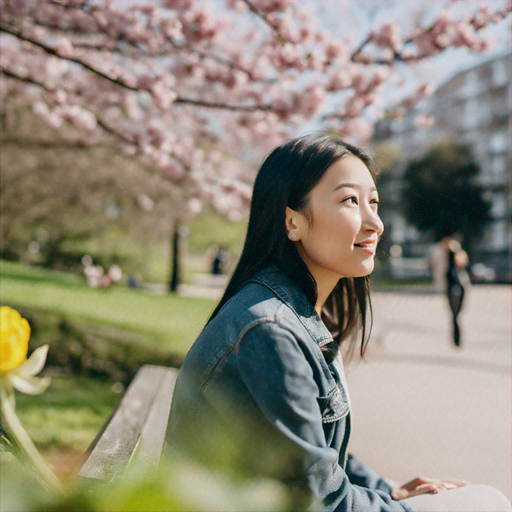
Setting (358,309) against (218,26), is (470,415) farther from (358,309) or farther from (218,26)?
(218,26)

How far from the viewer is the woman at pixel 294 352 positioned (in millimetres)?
1291

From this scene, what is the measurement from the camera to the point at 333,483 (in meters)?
1.38

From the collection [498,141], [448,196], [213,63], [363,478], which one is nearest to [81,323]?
[213,63]

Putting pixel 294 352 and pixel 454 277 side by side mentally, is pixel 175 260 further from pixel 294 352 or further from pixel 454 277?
pixel 294 352

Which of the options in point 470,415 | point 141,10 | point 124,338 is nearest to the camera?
point 470,415

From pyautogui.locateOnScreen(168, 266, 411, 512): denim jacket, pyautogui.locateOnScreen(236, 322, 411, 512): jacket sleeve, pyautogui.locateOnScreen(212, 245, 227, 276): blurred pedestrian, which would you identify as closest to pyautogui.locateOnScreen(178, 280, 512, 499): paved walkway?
pyautogui.locateOnScreen(168, 266, 411, 512): denim jacket

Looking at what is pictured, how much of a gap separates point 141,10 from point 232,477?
5.37m

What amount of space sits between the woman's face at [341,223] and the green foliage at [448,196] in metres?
31.7

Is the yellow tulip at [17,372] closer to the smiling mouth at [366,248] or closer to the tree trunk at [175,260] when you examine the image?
the smiling mouth at [366,248]

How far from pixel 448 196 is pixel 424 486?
33.0 meters

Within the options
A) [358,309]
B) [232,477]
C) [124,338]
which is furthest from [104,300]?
[232,477]

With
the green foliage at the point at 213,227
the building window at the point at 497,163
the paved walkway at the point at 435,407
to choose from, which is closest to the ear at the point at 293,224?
the paved walkway at the point at 435,407

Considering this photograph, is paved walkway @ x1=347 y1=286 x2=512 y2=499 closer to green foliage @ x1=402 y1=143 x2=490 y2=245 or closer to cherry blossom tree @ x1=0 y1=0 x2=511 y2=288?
cherry blossom tree @ x1=0 y1=0 x2=511 y2=288

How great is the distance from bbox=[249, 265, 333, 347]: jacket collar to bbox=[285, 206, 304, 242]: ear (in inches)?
4.9
